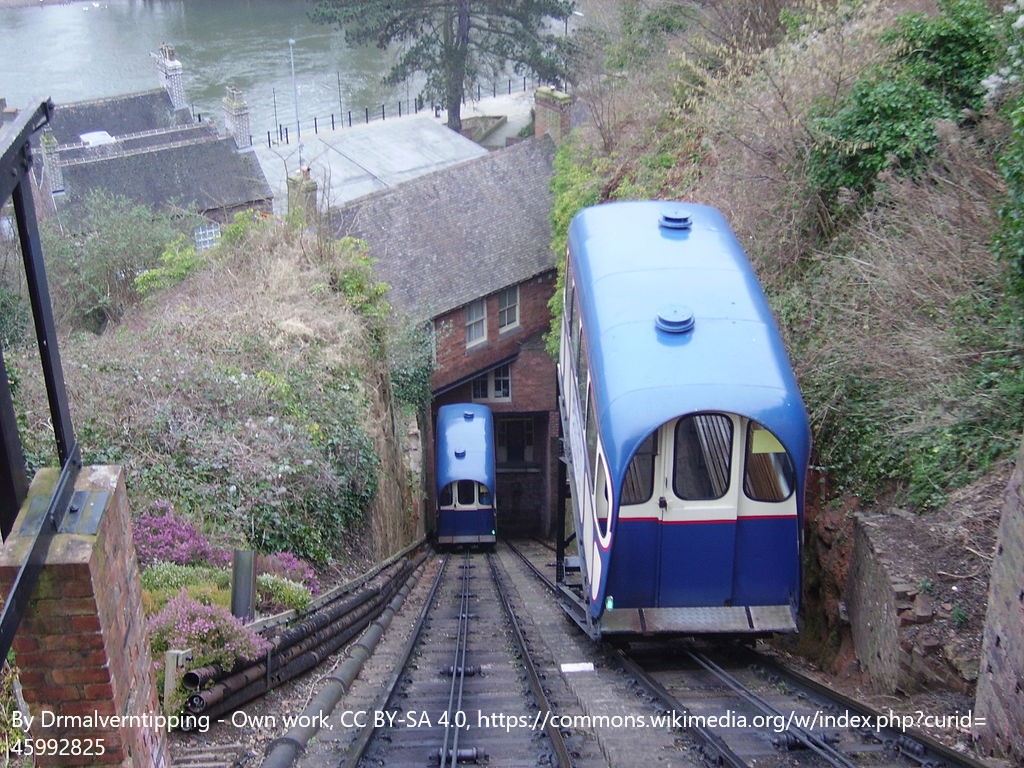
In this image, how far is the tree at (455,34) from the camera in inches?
1328

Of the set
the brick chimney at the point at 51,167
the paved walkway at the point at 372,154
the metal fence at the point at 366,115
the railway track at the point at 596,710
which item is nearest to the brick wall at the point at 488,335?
the paved walkway at the point at 372,154

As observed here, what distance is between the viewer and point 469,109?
43.8 metres

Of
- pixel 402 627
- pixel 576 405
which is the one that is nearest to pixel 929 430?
pixel 576 405

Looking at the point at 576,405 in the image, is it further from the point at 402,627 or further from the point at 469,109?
the point at 469,109

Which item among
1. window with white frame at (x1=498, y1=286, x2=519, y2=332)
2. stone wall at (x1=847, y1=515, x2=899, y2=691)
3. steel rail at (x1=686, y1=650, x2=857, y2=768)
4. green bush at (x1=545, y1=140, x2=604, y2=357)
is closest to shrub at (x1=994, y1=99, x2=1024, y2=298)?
stone wall at (x1=847, y1=515, x2=899, y2=691)

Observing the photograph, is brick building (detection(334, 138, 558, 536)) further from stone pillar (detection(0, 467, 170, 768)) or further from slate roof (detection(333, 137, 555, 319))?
stone pillar (detection(0, 467, 170, 768))

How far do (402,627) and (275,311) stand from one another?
5.84 metres

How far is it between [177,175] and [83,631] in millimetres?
29043

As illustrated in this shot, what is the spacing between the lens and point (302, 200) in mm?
17266

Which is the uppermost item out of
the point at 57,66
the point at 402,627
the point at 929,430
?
the point at 57,66

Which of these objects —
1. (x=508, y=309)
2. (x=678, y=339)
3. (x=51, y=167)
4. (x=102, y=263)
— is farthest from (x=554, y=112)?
(x=678, y=339)

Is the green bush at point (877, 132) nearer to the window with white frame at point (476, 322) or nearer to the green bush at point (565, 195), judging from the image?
the green bush at point (565, 195)

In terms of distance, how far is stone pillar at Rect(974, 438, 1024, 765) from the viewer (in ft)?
16.8

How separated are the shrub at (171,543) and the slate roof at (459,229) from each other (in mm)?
11843
